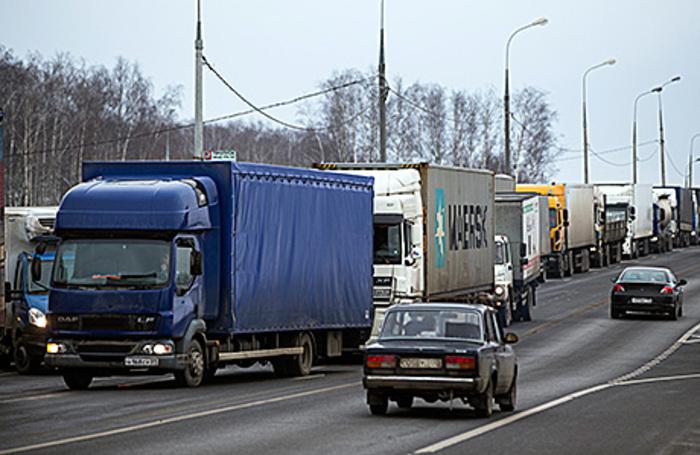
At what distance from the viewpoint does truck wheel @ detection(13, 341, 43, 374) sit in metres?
27.1

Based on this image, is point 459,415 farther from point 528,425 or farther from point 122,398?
point 122,398

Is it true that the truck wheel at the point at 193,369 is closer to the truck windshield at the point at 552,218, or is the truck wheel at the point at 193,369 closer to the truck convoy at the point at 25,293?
the truck convoy at the point at 25,293

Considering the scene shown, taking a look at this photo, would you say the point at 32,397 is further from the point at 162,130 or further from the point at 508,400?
the point at 162,130

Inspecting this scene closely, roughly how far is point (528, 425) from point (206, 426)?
360 centimetres

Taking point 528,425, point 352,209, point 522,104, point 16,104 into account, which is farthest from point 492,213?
point 522,104

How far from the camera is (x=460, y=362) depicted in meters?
17.3

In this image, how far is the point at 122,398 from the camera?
2073cm

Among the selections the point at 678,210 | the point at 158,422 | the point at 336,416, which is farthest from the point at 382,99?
the point at 678,210

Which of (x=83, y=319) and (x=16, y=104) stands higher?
(x=16, y=104)

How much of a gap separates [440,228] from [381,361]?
14.1 m

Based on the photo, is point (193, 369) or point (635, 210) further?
point (635, 210)

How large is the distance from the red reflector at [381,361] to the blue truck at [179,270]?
16.0ft

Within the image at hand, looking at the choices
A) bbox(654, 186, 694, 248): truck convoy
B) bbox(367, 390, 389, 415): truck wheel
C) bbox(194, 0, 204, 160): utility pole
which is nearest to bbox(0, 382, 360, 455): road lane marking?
bbox(367, 390, 389, 415): truck wheel

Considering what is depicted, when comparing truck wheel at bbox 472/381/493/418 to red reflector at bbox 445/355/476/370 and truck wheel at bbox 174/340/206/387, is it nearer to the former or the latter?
red reflector at bbox 445/355/476/370
